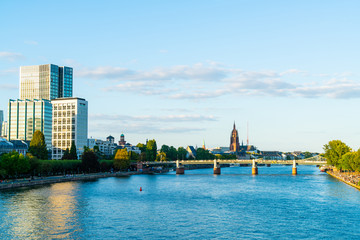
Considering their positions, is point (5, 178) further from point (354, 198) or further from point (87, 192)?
point (354, 198)

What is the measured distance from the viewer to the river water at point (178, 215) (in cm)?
6175

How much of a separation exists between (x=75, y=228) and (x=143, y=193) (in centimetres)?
5292

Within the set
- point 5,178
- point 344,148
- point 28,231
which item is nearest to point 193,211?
point 28,231

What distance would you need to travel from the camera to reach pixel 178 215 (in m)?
77.9

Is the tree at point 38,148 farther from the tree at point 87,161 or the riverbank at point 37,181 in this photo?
the riverbank at point 37,181

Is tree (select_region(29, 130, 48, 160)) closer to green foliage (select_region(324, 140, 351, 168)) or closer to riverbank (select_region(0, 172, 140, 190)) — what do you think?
riverbank (select_region(0, 172, 140, 190))

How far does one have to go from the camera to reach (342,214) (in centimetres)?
7762

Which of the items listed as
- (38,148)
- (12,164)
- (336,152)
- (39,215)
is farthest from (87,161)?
(39,215)

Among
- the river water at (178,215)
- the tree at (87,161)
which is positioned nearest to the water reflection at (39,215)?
the river water at (178,215)

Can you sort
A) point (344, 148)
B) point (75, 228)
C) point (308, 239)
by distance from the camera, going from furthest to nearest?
point (344, 148), point (75, 228), point (308, 239)

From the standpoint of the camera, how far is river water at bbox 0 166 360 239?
203ft

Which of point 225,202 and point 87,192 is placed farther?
point 87,192

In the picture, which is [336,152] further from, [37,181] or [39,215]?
[39,215]

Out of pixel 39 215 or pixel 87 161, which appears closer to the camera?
pixel 39 215
